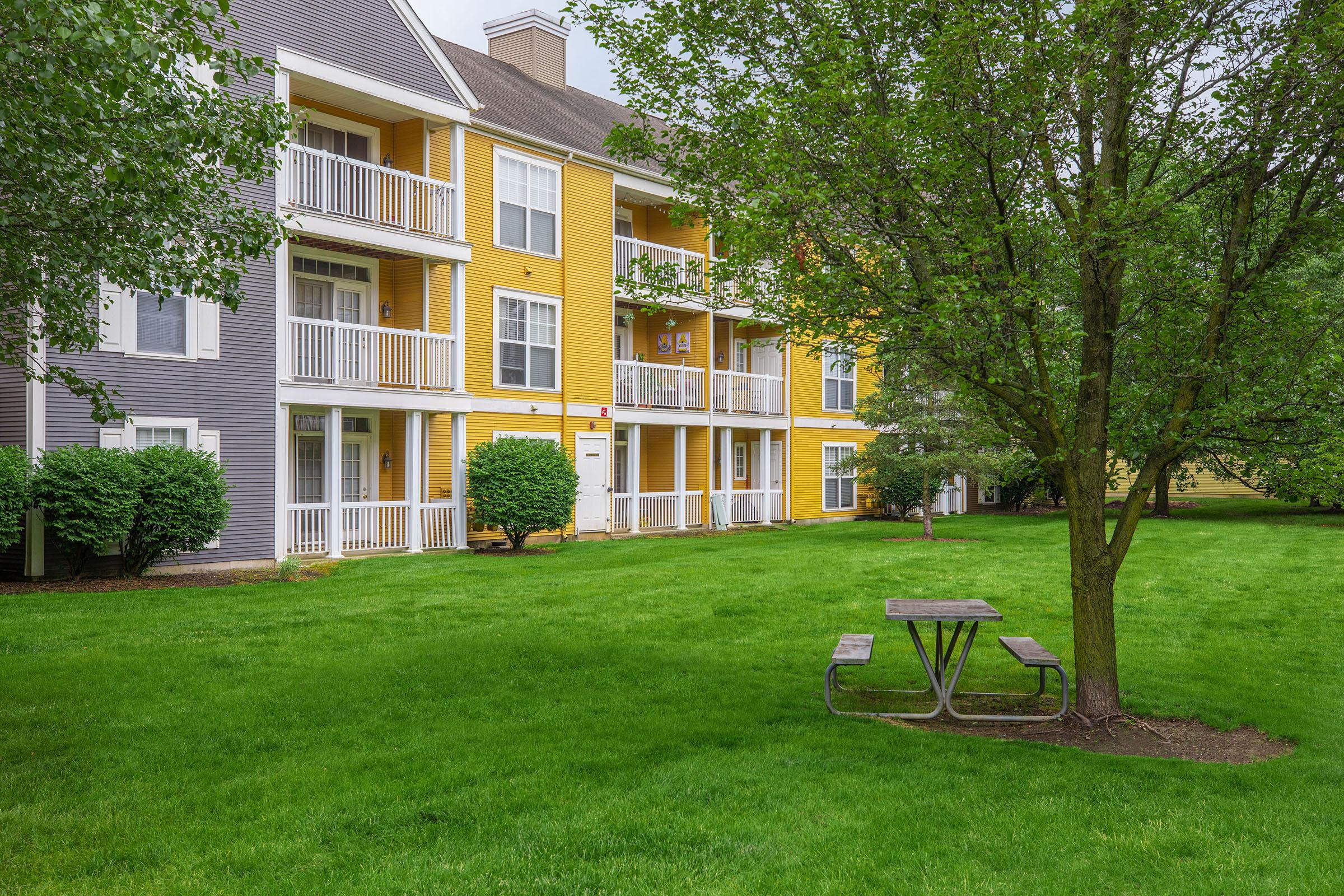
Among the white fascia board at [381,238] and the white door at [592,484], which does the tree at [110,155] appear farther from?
the white door at [592,484]

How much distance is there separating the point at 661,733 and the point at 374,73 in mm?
15810

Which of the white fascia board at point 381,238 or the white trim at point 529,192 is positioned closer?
the white fascia board at point 381,238

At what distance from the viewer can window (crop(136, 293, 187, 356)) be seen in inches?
619

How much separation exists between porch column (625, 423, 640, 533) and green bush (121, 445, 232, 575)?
10.6 meters

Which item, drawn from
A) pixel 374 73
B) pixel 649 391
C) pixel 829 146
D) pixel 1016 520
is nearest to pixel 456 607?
pixel 829 146

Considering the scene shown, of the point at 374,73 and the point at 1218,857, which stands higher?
the point at 374,73

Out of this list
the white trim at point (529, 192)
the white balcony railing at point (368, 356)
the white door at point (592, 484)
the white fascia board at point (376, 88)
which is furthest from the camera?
the white door at point (592, 484)

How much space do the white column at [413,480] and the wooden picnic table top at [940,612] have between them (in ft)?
42.0

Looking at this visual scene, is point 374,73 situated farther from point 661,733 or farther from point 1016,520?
point 1016,520

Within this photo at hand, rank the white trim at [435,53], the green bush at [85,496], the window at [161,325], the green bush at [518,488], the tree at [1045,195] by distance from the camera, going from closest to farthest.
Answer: the tree at [1045,195]
the green bush at [85,496]
the window at [161,325]
the green bush at [518,488]
the white trim at [435,53]

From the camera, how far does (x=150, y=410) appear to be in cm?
1580

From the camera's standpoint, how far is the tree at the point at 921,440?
2402cm

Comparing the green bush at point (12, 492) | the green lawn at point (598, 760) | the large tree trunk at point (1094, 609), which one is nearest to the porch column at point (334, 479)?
the green lawn at point (598, 760)

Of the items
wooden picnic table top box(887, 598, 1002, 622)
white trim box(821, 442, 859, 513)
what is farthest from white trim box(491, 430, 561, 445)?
wooden picnic table top box(887, 598, 1002, 622)
